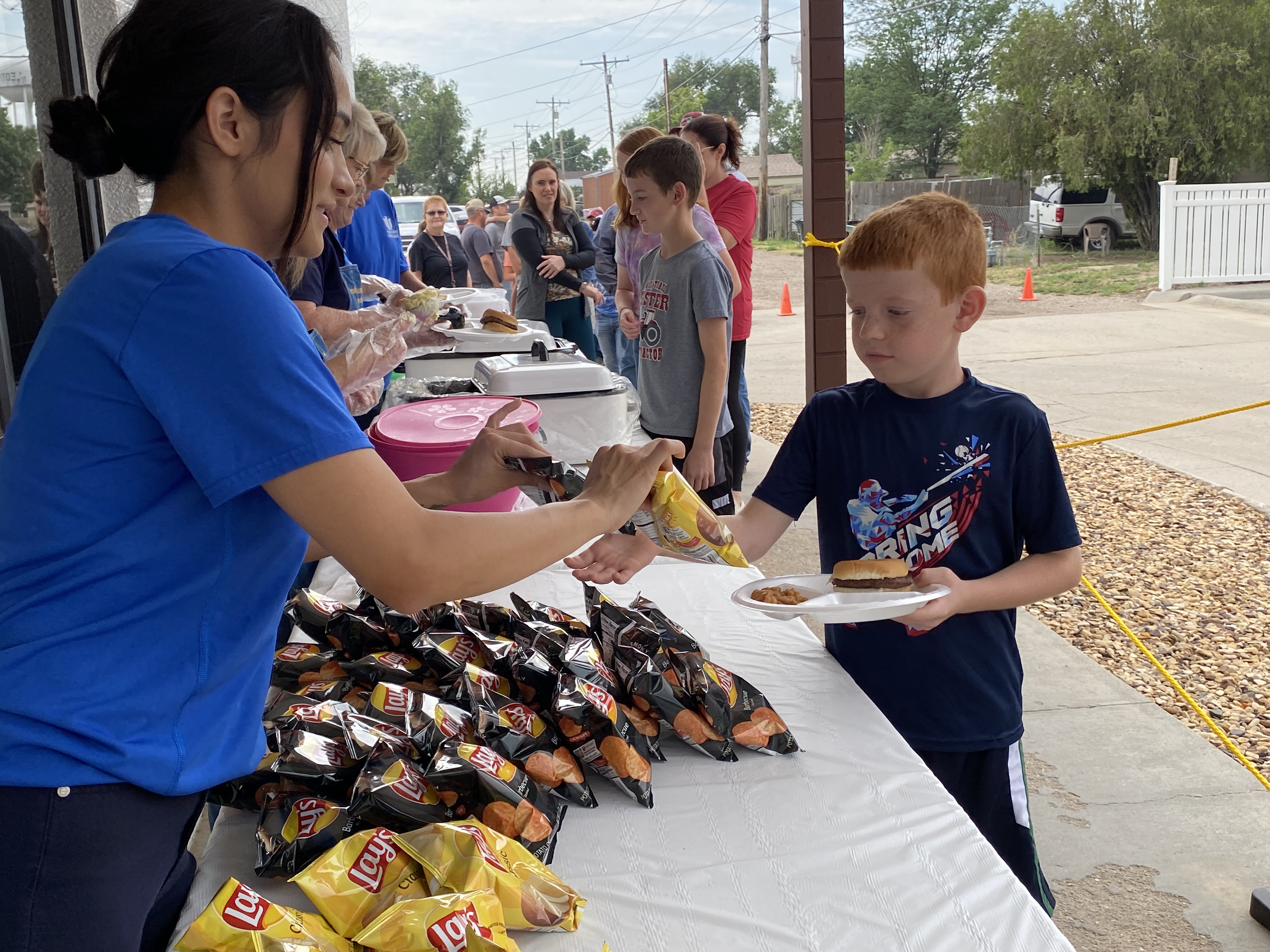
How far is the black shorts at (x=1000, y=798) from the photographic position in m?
1.82

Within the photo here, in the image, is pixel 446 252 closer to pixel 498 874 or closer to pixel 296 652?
pixel 296 652

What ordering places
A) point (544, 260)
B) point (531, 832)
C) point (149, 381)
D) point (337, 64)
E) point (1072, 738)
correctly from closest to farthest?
point (149, 381), point (337, 64), point (531, 832), point (1072, 738), point (544, 260)

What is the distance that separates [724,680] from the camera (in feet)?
5.56

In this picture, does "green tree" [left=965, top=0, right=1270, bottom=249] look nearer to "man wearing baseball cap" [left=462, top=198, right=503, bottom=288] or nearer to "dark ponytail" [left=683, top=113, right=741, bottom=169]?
"man wearing baseball cap" [left=462, top=198, right=503, bottom=288]

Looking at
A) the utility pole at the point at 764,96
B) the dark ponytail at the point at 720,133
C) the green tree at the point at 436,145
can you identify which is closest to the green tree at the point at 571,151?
the green tree at the point at 436,145

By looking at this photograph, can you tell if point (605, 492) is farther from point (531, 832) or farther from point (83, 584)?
point (83, 584)

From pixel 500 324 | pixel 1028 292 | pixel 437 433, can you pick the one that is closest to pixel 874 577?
pixel 437 433

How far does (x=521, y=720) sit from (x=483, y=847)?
33 cm

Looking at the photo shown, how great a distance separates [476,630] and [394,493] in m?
0.83

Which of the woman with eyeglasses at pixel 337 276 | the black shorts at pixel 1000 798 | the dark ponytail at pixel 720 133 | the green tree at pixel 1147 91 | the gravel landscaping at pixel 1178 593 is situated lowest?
the gravel landscaping at pixel 1178 593

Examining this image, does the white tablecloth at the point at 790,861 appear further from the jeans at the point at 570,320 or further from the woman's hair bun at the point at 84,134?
the jeans at the point at 570,320

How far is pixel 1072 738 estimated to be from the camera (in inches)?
129

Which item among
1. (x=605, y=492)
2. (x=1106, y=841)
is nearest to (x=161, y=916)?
(x=605, y=492)

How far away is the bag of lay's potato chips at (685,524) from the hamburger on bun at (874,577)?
18cm
